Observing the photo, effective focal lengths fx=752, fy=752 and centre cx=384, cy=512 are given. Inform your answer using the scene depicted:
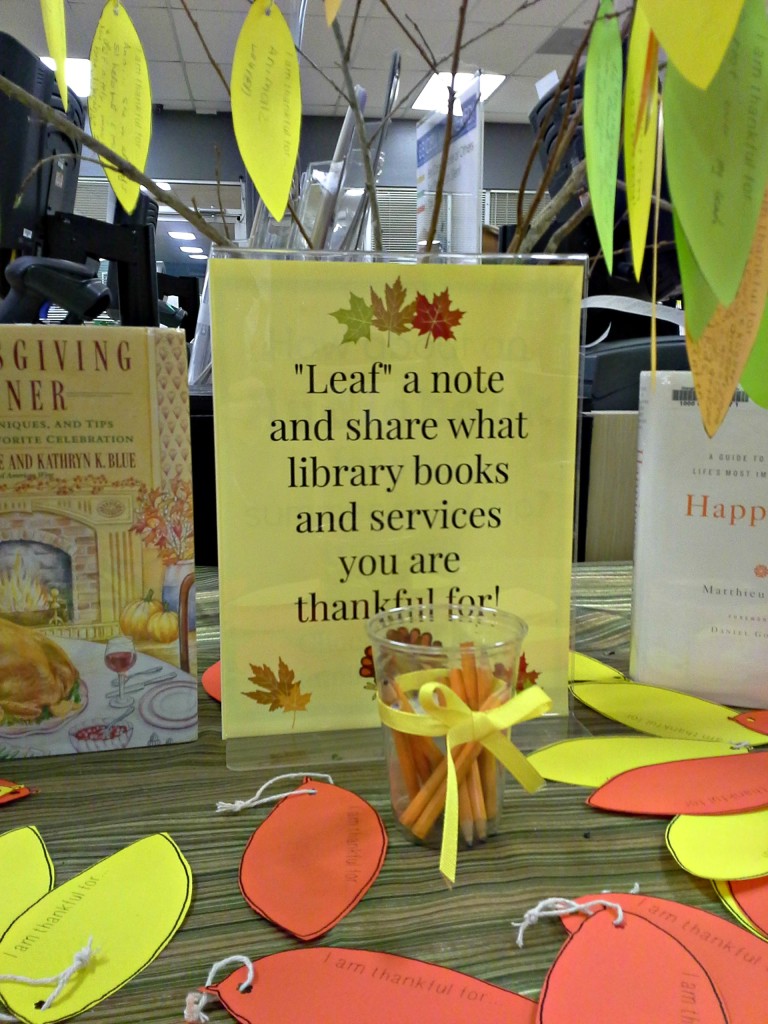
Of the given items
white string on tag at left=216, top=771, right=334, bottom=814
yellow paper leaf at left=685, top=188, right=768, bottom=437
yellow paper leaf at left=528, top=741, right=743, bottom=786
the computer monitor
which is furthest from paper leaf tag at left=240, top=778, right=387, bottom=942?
the computer monitor

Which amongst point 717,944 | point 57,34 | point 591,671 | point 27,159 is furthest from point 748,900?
point 27,159

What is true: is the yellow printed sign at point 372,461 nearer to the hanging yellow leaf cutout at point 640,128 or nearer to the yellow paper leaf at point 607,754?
the yellow paper leaf at point 607,754

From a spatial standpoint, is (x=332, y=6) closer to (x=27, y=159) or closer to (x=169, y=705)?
(x=169, y=705)

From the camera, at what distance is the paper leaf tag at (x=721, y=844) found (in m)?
0.33

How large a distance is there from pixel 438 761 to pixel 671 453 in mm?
260

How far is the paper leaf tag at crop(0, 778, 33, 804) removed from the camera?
392 millimetres

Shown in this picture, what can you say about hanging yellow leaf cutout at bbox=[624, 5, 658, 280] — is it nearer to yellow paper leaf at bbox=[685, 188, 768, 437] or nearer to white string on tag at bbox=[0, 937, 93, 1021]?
yellow paper leaf at bbox=[685, 188, 768, 437]

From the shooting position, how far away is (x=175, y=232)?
877cm

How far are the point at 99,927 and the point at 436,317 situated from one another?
35 centimetres

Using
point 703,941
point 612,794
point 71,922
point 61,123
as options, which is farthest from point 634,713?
point 61,123

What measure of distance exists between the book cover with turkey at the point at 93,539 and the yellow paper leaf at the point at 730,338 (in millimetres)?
293

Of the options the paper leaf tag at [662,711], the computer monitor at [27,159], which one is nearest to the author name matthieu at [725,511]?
the paper leaf tag at [662,711]

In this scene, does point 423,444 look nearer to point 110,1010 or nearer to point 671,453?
point 671,453

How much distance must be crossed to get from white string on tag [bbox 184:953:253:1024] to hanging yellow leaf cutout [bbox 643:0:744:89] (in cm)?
32
